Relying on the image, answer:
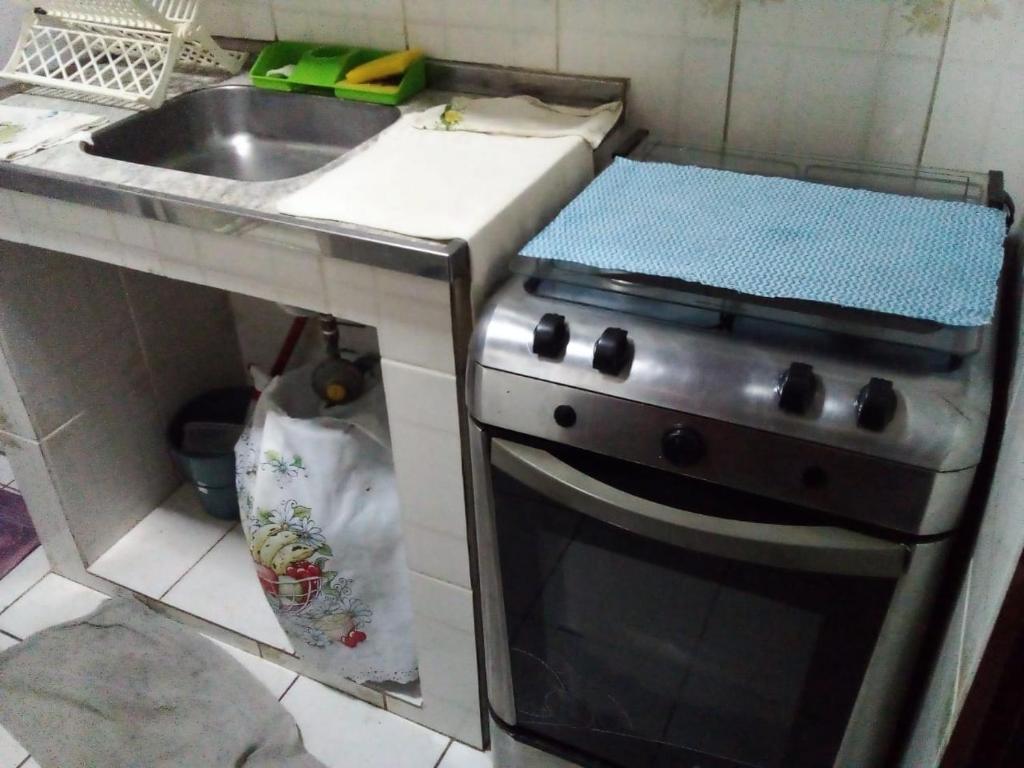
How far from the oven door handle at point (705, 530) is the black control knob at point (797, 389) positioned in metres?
0.13

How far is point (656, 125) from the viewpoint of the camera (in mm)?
1280

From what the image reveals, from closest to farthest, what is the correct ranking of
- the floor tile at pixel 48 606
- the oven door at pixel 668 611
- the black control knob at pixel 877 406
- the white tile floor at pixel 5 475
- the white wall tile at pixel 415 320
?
the black control knob at pixel 877 406, the oven door at pixel 668 611, the white wall tile at pixel 415 320, the floor tile at pixel 48 606, the white tile floor at pixel 5 475

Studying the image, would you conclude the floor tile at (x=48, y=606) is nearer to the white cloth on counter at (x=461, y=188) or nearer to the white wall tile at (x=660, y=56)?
the white cloth on counter at (x=461, y=188)

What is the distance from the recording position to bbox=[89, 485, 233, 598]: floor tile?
167 cm

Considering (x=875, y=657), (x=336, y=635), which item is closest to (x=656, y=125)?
(x=875, y=657)

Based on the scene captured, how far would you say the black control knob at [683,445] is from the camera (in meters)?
0.82

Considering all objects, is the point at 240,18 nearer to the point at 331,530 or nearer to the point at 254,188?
the point at 254,188

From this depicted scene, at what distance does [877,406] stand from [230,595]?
4.22 ft

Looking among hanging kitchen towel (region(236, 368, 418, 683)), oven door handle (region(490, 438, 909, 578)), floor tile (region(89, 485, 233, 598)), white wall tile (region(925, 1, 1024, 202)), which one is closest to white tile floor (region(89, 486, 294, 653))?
floor tile (region(89, 485, 233, 598))

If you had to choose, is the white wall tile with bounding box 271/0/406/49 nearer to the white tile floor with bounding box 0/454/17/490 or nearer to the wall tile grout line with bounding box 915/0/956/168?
the wall tile grout line with bounding box 915/0/956/168

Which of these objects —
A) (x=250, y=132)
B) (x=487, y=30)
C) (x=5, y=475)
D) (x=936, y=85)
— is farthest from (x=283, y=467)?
(x=5, y=475)

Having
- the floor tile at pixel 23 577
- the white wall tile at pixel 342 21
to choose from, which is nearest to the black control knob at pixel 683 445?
the white wall tile at pixel 342 21

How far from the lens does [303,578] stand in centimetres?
132

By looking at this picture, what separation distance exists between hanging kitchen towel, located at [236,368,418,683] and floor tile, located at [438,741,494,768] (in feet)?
0.48
